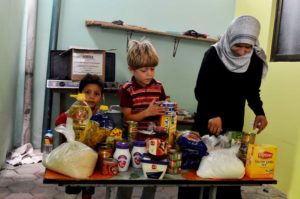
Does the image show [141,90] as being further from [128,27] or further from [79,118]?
[128,27]

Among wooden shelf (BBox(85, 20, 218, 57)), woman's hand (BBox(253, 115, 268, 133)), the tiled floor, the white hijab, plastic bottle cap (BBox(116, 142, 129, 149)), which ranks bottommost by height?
the tiled floor

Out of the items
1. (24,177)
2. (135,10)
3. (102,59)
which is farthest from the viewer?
(135,10)

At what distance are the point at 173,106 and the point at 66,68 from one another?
2.11 meters

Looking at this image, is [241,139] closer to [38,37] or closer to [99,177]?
[99,177]

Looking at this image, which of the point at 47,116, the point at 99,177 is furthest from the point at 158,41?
the point at 99,177

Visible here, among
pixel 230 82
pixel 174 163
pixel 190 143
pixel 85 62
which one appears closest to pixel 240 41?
pixel 230 82

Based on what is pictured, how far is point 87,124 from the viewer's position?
4.08ft

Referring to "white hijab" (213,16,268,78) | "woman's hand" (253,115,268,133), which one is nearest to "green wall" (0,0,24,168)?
"white hijab" (213,16,268,78)

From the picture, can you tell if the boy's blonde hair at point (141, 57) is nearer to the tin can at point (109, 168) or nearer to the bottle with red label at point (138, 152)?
the bottle with red label at point (138, 152)

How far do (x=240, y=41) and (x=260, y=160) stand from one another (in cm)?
69

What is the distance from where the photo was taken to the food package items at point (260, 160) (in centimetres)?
124

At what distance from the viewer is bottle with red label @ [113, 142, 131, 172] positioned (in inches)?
46.4

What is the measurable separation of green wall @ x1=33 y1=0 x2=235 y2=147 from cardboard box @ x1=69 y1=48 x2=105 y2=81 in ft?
1.17

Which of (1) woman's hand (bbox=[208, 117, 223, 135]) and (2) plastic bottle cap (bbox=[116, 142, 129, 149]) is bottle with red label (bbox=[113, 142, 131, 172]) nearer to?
(2) plastic bottle cap (bbox=[116, 142, 129, 149])
